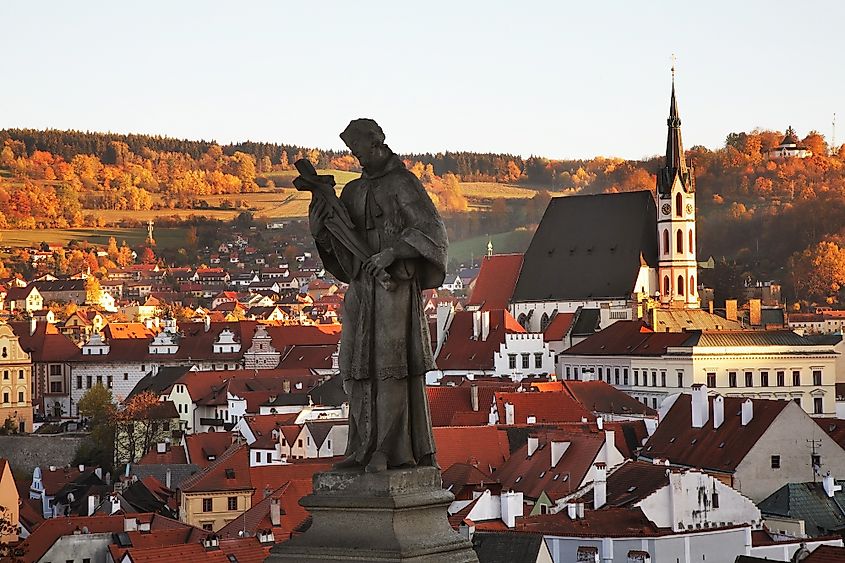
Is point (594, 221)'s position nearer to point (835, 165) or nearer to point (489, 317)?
point (489, 317)

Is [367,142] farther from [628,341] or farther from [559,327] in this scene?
[559,327]

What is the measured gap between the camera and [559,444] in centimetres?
4978

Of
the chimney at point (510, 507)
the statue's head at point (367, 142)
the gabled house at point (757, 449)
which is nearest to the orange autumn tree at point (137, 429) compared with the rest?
the gabled house at point (757, 449)

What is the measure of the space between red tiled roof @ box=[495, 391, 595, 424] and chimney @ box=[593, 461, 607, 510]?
18.5 metres

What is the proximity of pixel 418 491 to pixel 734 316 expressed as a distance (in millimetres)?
99972

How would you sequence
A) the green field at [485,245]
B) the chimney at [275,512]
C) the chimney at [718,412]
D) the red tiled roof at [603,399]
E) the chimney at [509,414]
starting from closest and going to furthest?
the chimney at [275,512]
the chimney at [718,412]
the chimney at [509,414]
the red tiled roof at [603,399]
the green field at [485,245]

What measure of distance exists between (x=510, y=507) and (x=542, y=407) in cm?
2478

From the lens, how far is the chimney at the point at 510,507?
3956 centimetres

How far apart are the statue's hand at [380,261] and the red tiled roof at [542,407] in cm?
5571

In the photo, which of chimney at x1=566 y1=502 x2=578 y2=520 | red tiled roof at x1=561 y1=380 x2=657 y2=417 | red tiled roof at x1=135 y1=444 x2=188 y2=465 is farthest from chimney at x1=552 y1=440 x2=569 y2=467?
red tiled roof at x1=561 y1=380 x2=657 y2=417

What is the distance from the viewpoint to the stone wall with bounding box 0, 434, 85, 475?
7881 centimetres

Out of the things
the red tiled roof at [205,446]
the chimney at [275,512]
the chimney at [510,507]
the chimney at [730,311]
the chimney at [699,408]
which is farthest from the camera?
the chimney at [730,311]

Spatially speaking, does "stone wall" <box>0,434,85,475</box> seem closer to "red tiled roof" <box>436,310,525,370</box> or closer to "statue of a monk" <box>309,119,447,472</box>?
"red tiled roof" <box>436,310,525,370</box>

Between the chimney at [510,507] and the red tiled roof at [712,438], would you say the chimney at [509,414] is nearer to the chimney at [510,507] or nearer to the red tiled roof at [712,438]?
the red tiled roof at [712,438]
